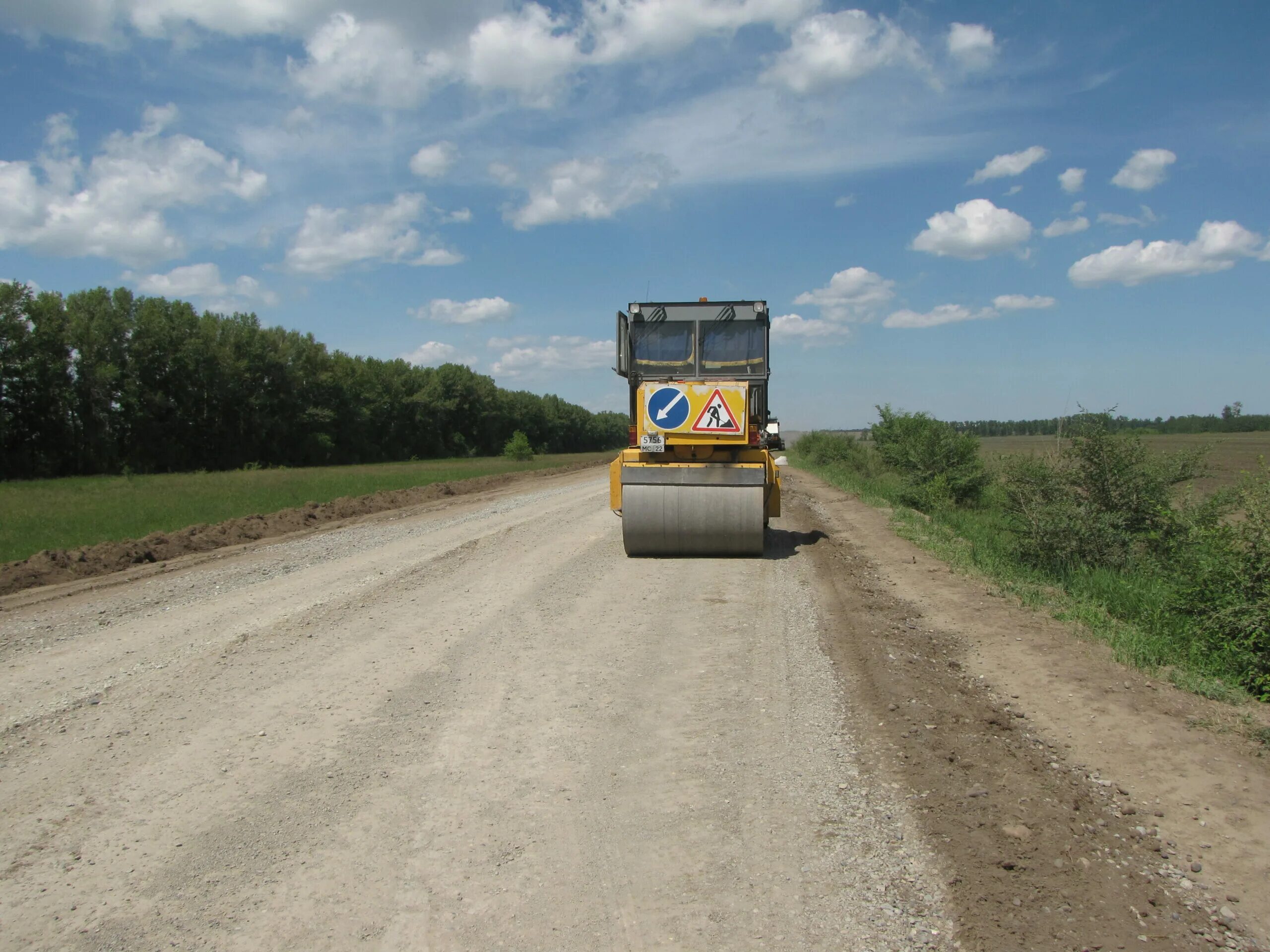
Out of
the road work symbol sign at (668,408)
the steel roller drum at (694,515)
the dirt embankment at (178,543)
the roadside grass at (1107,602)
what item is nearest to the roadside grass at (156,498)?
the dirt embankment at (178,543)

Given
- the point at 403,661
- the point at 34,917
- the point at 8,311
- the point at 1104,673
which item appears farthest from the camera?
the point at 8,311

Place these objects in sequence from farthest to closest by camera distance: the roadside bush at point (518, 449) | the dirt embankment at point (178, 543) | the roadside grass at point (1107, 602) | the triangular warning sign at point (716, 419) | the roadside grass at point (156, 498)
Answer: the roadside bush at point (518, 449) < the roadside grass at point (156, 498) < the dirt embankment at point (178, 543) < the triangular warning sign at point (716, 419) < the roadside grass at point (1107, 602)

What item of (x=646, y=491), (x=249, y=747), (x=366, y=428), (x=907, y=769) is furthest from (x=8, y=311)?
(x=907, y=769)

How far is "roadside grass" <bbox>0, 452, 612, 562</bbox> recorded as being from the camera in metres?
15.5

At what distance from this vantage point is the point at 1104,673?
606 cm

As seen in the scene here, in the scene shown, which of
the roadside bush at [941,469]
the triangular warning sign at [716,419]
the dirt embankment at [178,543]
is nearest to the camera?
the triangular warning sign at [716,419]

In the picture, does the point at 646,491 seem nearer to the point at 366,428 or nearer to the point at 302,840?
the point at 302,840

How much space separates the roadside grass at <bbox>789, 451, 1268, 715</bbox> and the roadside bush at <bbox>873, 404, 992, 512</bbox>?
405cm

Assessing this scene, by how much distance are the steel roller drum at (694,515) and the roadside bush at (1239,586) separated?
4825mm

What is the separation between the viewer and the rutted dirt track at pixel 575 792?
10.7ft

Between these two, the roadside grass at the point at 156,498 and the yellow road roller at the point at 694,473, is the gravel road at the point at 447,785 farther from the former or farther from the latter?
the roadside grass at the point at 156,498

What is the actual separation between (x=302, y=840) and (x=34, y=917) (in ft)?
3.31

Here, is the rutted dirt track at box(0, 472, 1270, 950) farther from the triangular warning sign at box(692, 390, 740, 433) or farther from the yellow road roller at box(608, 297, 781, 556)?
the triangular warning sign at box(692, 390, 740, 433)

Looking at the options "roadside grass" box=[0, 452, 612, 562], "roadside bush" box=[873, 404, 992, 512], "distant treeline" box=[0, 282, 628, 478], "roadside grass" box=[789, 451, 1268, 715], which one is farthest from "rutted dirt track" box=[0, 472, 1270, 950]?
"distant treeline" box=[0, 282, 628, 478]
